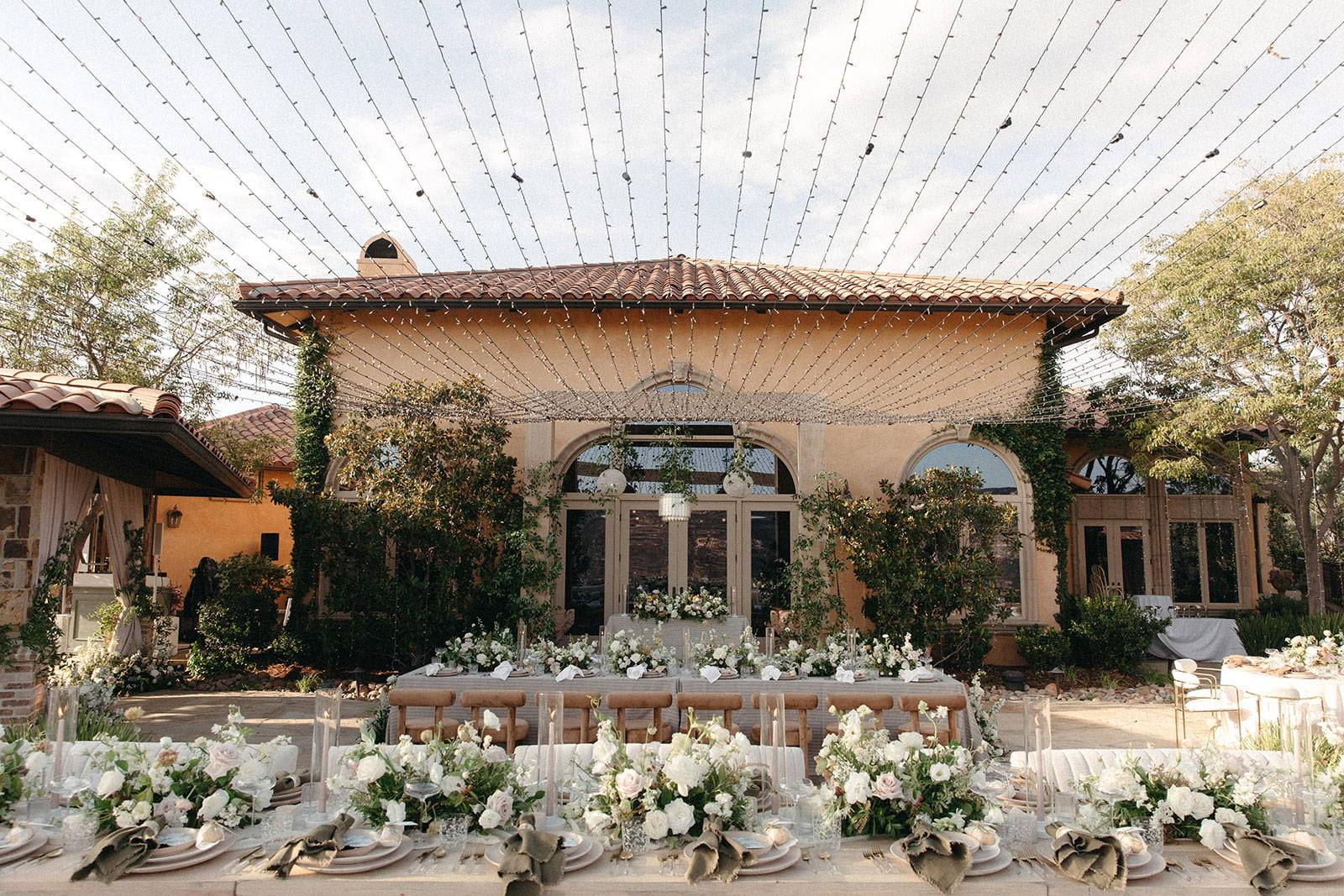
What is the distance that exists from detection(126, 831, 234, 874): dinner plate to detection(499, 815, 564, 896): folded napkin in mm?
870

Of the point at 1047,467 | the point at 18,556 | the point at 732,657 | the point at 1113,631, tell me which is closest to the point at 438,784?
the point at 732,657

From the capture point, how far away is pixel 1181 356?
37.2ft

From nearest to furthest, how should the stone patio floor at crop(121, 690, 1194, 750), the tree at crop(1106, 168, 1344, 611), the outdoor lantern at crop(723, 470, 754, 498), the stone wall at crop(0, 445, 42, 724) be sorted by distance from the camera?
the stone wall at crop(0, 445, 42, 724) < the stone patio floor at crop(121, 690, 1194, 750) < the outdoor lantern at crop(723, 470, 754, 498) < the tree at crop(1106, 168, 1344, 611)

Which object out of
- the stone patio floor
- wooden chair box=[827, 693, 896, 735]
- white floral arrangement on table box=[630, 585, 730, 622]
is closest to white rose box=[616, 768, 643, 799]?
wooden chair box=[827, 693, 896, 735]

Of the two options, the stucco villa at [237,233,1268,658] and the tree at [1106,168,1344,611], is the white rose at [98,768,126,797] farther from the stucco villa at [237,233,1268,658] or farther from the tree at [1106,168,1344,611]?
the tree at [1106,168,1344,611]

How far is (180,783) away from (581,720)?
317 centimetres

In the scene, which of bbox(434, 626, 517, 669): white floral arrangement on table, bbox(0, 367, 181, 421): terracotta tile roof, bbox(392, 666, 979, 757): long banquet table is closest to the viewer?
bbox(0, 367, 181, 421): terracotta tile roof

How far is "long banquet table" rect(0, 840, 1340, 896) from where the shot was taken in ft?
8.27

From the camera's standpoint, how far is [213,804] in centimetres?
280

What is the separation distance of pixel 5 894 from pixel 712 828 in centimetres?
200

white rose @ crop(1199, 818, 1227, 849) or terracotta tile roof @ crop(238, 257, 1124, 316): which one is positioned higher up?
terracotta tile roof @ crop(238, 257, 1124, 316)

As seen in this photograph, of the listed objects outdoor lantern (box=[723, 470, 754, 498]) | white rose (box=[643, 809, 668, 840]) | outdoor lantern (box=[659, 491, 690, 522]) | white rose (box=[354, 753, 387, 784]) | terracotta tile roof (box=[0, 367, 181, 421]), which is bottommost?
white rose (box=[643, 809, 668, 840])

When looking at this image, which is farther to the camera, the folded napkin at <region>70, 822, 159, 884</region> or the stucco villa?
the stucco villa

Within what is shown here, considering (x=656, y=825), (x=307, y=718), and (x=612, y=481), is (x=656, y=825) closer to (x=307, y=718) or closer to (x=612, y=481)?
(x=307, y=718)
